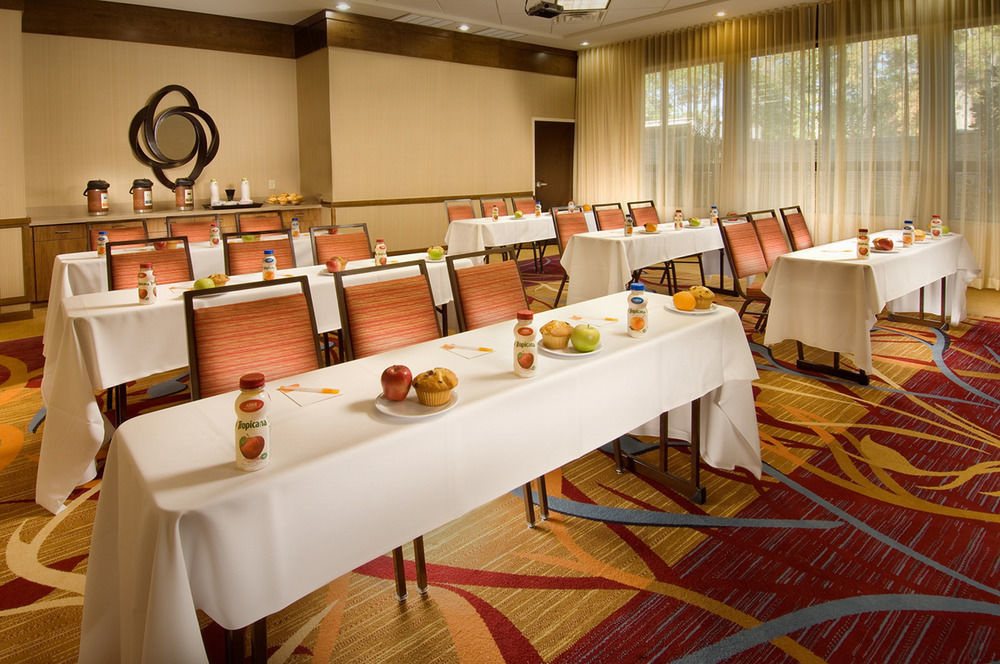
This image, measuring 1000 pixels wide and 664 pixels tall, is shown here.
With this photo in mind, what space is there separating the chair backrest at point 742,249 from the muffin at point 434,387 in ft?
12.0

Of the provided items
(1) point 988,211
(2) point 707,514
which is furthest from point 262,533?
(1) point 988,211

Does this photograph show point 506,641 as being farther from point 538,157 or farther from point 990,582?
point 538,157

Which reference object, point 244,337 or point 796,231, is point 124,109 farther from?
point 796,231

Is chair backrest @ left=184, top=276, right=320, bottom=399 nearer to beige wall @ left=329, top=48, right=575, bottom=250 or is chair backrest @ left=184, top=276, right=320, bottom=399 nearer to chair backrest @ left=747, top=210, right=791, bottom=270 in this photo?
chair backrest @ left=747, top=210, right=791, bottom=270

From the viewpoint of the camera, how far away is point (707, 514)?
2.63 meters

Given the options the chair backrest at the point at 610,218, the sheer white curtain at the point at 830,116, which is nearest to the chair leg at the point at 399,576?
the chair backrest at the point at 610,218

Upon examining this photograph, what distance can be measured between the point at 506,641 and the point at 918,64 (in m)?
7.67

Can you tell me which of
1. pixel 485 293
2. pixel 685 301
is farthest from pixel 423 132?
pixel 685 301

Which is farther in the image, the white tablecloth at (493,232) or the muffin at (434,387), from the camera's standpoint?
the white tablecloth at (493,232)

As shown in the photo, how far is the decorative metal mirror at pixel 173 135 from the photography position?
7.46m

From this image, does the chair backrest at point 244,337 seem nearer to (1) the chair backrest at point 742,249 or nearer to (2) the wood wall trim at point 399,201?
(1) the chair backrest at point 742,249

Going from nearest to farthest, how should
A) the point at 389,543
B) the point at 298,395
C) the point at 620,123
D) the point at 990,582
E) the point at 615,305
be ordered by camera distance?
1. the point at 389,543
2. the point at 298,395
3. the point at 990,582
4. the point at 615,305
5. the point at 620,123

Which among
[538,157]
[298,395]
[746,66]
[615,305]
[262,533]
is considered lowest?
[262,533]

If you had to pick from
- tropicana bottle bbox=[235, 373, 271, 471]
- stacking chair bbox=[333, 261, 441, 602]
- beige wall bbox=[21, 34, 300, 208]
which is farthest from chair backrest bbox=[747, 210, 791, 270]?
beige wall bbox=[21, 34, 300, 208]
